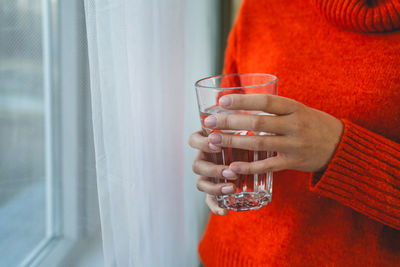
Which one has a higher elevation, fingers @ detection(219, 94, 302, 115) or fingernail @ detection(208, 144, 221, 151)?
fingers @ detection(219, 94, 302, 115)

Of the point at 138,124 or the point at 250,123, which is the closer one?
the point at 250,123

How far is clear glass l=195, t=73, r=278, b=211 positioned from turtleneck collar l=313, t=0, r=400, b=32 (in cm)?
23

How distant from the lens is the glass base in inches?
21.8

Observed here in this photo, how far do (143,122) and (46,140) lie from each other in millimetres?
190

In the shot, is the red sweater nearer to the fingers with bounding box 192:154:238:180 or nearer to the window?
the fingers with bounding box 192:154:238:180

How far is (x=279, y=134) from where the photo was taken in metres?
0.49

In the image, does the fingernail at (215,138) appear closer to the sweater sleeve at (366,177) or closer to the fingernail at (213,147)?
the fingernail at (213,147)

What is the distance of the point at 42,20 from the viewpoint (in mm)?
471

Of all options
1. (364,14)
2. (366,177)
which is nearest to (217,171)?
(366,177)

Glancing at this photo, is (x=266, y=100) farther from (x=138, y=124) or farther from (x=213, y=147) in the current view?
(x=138, y=124)

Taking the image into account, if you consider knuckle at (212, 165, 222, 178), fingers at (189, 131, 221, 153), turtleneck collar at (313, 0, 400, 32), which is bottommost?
knuckle at (212, 165, 222, 178)

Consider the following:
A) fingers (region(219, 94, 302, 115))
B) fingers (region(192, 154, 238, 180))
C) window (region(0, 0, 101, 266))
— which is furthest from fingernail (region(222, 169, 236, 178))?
window (region(0, 0, 101, 266))

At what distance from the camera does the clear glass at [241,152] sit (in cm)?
50

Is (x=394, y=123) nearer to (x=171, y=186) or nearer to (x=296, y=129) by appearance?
(x=296, y=129)
